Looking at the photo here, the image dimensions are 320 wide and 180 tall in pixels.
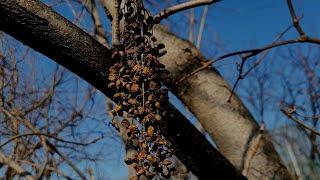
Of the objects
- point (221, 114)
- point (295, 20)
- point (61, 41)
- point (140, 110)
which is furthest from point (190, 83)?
point (140, 110)

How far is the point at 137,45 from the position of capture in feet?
4.27

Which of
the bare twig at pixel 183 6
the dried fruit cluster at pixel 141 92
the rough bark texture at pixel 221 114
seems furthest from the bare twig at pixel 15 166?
the dried fruit cluster at pixel 141 92

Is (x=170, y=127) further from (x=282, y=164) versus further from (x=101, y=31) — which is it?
(x=101, y=31)

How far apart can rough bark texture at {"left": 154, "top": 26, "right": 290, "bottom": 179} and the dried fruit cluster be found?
1.16 m

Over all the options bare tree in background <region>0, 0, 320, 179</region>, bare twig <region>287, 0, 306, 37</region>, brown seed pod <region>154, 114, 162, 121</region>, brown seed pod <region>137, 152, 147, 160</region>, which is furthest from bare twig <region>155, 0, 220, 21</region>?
brown seed pod <region>137, 152, 147, 160</region>

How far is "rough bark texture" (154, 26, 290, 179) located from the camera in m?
2.42

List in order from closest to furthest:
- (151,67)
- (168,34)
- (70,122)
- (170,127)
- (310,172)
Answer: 1. (151,67)
2. (170,127)
3. (168,34)
4. (70,122)
5. (310,172)

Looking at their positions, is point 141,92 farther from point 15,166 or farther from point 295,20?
point 15,166

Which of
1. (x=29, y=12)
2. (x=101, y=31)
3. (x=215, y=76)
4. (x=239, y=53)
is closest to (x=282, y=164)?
(x=215, y=76)

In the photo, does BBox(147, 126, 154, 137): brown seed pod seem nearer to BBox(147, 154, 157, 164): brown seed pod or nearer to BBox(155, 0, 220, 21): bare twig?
BBox(147, 154, 157, 164): brown seed pod

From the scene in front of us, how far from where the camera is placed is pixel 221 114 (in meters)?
2.51

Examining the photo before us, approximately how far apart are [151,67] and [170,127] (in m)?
0.41

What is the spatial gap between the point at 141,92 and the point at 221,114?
4.42 feet

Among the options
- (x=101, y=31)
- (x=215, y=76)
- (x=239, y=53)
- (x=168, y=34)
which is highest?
(x=101, y=31)
